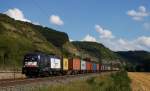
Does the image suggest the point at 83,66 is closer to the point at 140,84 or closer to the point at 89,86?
the point at 140,84

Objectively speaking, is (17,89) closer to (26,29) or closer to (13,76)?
(13,76)

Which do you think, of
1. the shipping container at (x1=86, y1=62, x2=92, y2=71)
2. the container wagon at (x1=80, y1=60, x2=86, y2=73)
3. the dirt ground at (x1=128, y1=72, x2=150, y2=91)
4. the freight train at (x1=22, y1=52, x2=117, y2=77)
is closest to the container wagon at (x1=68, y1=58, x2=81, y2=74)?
the freight train at (x1=22, y1=52, x2=117, y2=77)

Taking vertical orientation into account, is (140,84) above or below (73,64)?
below

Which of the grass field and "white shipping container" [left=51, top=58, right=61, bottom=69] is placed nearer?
the grass field

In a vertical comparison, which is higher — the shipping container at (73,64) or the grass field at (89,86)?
the shipping container at (73,64)

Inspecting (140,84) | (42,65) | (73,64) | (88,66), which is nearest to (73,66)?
(73,64)

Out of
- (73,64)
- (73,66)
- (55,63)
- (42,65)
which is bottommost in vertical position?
(42,65)

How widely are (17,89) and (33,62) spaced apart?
27051 millimetres

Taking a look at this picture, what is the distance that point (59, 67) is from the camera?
223 ft

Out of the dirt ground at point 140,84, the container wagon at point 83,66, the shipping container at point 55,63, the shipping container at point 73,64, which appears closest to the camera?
the dirt ground at point 140,84

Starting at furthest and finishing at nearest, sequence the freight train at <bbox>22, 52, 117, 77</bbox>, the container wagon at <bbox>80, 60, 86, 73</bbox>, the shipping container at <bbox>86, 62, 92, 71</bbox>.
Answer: the shipping container at <bbox>86, 62, 92, 71</bbox> < the container wagon at <bbox>80, 60, 86, 73</bbox> < the freight train at <bbox>22, 52, 117, 77</bbox>

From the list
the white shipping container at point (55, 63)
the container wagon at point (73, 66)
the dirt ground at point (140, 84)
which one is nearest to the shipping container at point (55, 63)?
the white shipping container at point (55, 63)

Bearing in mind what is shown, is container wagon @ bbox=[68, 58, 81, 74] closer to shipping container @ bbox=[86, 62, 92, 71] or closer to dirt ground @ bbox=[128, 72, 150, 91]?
dirt ground @ bbox=[128, 72, 150, 91]

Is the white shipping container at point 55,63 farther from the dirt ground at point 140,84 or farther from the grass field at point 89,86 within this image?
the grass field at point 89,86
